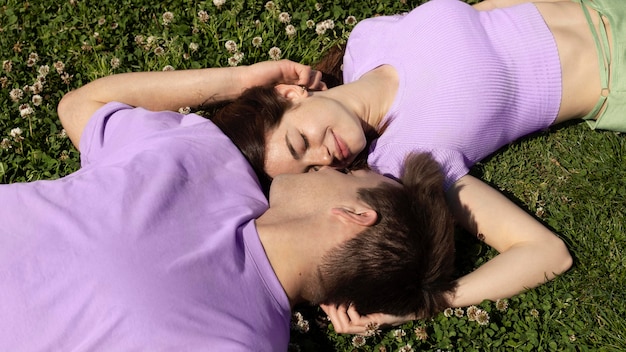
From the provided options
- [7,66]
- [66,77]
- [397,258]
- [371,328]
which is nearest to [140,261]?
[397,258]

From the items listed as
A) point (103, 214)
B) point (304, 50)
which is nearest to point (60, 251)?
point (103, 214)

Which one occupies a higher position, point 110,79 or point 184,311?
point 110,79

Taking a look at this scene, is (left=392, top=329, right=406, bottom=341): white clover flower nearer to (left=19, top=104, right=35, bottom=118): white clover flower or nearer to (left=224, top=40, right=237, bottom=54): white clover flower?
(left=224, top=40, right=237, bottom=54): white clover flower

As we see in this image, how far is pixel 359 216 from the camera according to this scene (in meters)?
2.99

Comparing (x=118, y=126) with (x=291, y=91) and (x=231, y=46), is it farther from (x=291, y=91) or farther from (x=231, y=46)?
(x=231, y=46)

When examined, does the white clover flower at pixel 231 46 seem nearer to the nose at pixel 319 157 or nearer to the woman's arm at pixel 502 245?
the nose at pixel 319 157

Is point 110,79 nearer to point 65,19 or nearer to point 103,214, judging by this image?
point 65,19

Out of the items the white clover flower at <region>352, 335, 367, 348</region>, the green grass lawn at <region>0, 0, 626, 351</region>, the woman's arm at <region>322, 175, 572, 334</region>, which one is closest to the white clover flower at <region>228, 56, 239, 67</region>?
the green grass lawn at <region>0, 0, 626, 351</region>

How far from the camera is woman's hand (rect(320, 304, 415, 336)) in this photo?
326 cm

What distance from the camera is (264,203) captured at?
3258 millimetres

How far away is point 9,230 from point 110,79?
137 cm

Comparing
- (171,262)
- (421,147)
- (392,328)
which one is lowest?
(392,328)

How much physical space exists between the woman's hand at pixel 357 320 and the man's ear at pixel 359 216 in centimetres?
49

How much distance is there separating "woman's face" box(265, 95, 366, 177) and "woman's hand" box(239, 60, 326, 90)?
439 millimetres
